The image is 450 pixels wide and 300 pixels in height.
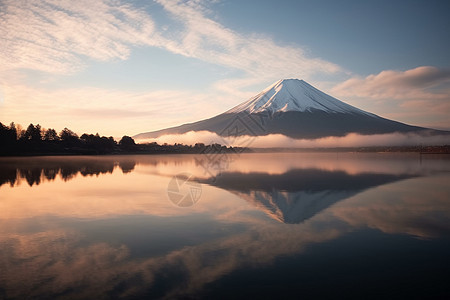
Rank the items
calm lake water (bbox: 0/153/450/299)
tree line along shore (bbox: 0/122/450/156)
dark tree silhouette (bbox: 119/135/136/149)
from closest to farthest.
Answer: calm lake water (bbox: 0/153/450/299) → tree line along shore (bbox: 0/122/450/156) → dark tree silhouette (bbox: 119/135/136/149)

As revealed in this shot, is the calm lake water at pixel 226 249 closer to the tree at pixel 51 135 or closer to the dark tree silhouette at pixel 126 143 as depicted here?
the tree at pixel 51 135

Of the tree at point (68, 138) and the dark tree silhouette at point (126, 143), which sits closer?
the tree at point (68, 138)

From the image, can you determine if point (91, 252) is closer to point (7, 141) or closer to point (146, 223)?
point (146, 223)

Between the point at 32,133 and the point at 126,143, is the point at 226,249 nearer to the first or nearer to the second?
the point at 32,133

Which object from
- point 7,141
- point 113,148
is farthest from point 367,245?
point 113,148

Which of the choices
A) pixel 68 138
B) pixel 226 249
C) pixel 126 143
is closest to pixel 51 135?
pixel 68 138

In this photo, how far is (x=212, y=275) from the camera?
8094 millimetres

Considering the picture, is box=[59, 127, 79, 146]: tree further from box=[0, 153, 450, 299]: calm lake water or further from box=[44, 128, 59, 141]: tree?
box=[0, 153, 450, 299]: calm lake water

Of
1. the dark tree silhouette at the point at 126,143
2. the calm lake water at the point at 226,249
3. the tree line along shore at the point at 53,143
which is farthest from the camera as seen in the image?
the dark tree silhouette at the point at 126,143

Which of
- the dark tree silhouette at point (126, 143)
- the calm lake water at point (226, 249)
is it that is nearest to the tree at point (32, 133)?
the dark tree silhouette at point (126, 143)

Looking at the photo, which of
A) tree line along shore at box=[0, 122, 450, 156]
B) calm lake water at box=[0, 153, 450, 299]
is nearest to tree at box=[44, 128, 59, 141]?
tree line along shore at box=[0, 122, 450, 156]

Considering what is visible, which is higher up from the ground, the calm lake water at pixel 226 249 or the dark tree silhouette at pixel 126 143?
the dark tree silhouette at pixel 126 143

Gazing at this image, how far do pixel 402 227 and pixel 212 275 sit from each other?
943 cm

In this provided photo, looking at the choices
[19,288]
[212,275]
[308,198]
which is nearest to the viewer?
[19,288]
